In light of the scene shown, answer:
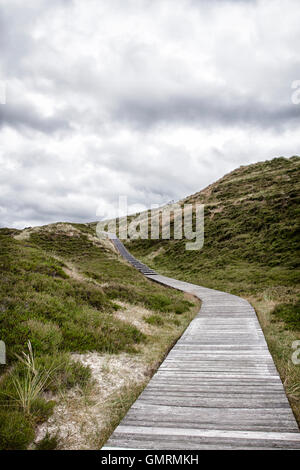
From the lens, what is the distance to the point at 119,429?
3561mm

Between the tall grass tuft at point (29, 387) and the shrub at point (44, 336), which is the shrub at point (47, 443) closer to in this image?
the tall grass tuft at point (29, 387)

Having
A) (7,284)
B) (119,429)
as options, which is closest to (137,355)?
(119,429)

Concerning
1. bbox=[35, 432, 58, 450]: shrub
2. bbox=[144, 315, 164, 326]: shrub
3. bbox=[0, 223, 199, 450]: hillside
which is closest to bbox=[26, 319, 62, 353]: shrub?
bbox=[0, 223, 199, 450]: hillside

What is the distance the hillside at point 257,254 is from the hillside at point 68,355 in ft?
9.90

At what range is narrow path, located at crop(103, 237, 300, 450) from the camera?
330cm

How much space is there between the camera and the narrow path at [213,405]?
3.30 m

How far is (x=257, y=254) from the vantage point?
26359mm

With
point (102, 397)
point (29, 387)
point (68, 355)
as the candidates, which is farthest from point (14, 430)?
point (68, 355)

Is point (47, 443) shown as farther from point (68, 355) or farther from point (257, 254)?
point (257, 254)

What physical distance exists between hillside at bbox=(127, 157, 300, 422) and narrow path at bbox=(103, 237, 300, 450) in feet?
1.64

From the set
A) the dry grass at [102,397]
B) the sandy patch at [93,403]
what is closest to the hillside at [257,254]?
the dry grass at [102,397]

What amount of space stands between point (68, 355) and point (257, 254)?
23.9 meters

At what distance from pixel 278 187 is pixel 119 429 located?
146 feet

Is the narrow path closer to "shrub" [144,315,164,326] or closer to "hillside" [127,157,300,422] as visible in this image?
"hillside" [127,157,300,422]
